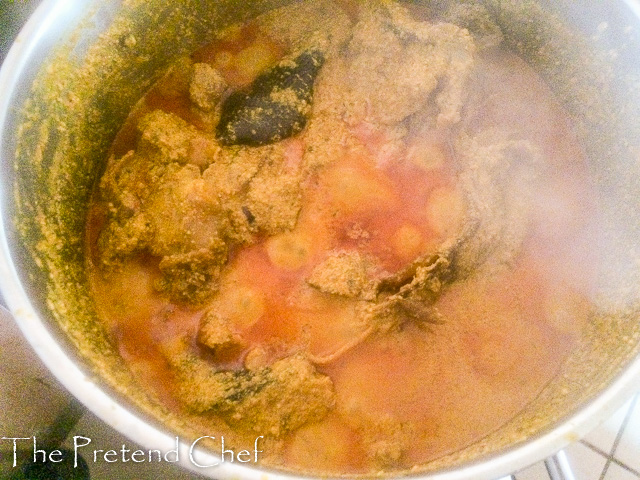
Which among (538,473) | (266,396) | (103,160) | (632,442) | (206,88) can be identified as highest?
(206,88)

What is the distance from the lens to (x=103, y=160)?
4.47 ft

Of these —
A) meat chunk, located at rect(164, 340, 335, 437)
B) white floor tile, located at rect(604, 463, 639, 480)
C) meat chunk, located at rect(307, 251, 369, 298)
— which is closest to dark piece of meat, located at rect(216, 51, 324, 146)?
meat chunk, located at rect(307, 251, 369, 298)

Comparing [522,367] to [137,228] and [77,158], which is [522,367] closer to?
[137,228]

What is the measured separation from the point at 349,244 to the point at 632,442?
3.28 ft

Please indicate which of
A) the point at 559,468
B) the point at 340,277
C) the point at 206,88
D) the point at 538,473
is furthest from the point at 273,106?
the point at 538,473

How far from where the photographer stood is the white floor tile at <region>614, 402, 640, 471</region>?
1.48m

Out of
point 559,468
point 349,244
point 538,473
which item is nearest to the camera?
point 559,468

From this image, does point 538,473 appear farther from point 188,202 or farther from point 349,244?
point 188,202

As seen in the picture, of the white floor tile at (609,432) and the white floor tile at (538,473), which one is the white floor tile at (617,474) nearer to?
the white floor tile at (609,432)

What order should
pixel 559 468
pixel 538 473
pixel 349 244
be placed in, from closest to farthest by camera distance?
pixel 559 468
pixel 349 244
pixel 538 473

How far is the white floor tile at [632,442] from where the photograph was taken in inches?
58.2

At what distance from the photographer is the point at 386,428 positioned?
115 centimetres

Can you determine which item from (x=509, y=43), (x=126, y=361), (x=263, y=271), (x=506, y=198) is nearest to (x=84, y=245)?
(x=126, y=361)

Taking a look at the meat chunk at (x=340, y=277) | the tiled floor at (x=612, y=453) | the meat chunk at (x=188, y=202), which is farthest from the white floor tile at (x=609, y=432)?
the meat chunk at (x=188, y=202)
